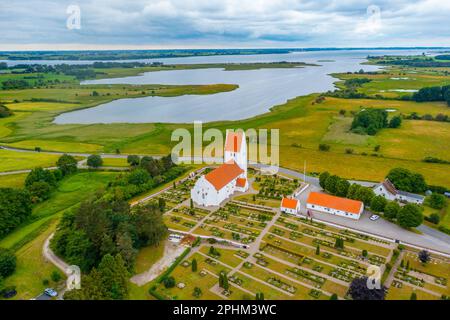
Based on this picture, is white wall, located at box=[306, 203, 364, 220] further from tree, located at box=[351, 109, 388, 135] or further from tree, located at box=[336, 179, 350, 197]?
tree, located at box=[351, 109, 388, 135]

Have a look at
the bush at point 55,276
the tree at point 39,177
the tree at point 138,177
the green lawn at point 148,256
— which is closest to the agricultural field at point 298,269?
the green lawn at point 148,256

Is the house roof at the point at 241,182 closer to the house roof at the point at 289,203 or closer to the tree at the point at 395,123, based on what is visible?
the house roof at the point at 289,203

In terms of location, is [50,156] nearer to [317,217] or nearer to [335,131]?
[317,217]

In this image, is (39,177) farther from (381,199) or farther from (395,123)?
(395,123)

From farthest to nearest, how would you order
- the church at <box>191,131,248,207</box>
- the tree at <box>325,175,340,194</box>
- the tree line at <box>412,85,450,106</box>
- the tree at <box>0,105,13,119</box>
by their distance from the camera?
the tree line at <box>412,85,450,106</box>, the tree at <box>0,105,13,119</box>, the tree at <box>325,175,340,194</box>, the church at <box>191,131,248,207</box>

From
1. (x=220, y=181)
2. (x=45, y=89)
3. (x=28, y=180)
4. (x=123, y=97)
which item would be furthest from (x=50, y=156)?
(x=45, y=89)

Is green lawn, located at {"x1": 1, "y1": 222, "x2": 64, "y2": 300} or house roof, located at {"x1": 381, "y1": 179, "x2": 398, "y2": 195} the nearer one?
green lawn, located at {"x1": 1, "y1": 222, "x2": 64, "y2": 300}

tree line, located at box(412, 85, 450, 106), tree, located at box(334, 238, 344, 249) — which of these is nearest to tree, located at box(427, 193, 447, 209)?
tree, located at box(334, 238, 344, 249)
